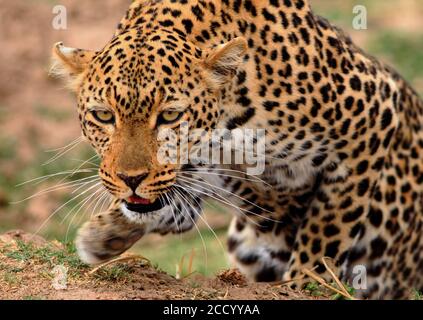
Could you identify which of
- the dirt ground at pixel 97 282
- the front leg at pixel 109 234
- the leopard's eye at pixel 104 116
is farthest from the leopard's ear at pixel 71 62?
the dirt ground at pixel 97 282

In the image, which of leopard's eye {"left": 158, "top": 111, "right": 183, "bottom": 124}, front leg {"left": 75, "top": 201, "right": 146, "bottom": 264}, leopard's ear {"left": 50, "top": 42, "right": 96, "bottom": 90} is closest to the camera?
leopard's eye {"left": 158, "top": 111, "right": 183, "bottom": 124}

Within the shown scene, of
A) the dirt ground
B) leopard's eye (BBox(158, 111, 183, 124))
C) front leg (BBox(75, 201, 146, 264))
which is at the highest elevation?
leopard's eye (BBox(158, 111, 183, 124))

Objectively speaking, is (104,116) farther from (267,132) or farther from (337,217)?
(337,217)

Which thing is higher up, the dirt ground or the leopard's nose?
the leopard's nose

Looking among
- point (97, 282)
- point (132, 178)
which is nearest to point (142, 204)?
point (132, 178)

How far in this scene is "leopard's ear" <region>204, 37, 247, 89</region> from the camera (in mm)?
6457

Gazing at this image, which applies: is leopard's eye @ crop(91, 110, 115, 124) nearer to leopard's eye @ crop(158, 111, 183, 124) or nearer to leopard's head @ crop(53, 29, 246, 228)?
leopard's head @ crop(53, 29, 246, 228)

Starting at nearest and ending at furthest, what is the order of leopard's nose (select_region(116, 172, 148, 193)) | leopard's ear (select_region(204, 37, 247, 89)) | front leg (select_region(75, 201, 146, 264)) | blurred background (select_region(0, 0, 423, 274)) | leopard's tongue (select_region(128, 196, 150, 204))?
leopard's nose (select_region(116, 172, 148, 193)) → leopard's tongue (select_region(128, 196, 150, 204)) → leopard's ear (select_region(204, 37, 247, 89)) → front leg (select_region(75, 201, 146, 264)) → blurred background (select_region(0, 0, 423, 274))

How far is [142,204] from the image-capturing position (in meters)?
6.46

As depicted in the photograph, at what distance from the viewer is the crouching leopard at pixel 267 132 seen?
627 centimetres

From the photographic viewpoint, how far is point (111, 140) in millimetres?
6270

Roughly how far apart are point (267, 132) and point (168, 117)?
3.39 ft

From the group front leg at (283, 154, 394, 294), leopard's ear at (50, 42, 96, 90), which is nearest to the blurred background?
front leg at (283, 154, 394, 294)
